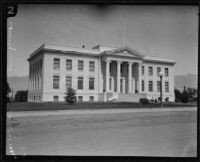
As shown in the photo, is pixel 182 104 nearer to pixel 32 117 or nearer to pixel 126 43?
pixel 126 43

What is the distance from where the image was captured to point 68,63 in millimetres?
10766

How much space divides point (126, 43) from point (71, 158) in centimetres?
438

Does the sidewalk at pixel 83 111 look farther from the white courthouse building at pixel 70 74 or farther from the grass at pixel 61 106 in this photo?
the white courthouse building at pixel 70 74

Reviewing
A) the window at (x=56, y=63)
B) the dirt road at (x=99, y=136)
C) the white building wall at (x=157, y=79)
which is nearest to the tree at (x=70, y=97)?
the dirt road at (x=99, y=136)

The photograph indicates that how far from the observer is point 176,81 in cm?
944

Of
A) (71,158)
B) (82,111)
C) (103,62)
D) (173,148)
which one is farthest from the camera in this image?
(103,62)

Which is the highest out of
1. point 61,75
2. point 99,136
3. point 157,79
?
point 61,75

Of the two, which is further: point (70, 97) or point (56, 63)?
point (56, 63)

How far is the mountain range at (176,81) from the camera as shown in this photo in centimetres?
788

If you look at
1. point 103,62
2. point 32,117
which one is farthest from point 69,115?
point 103,62

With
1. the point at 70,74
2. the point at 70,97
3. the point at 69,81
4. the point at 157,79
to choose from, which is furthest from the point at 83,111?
the point at 157,79

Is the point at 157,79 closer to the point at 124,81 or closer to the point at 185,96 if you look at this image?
the point at 185,96

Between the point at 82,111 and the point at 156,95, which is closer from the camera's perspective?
the point at 82,111

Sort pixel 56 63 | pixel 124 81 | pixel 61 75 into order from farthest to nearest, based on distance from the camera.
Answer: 1. pixel 124 81
2. pixel 56 63
3. pixel 61 75
